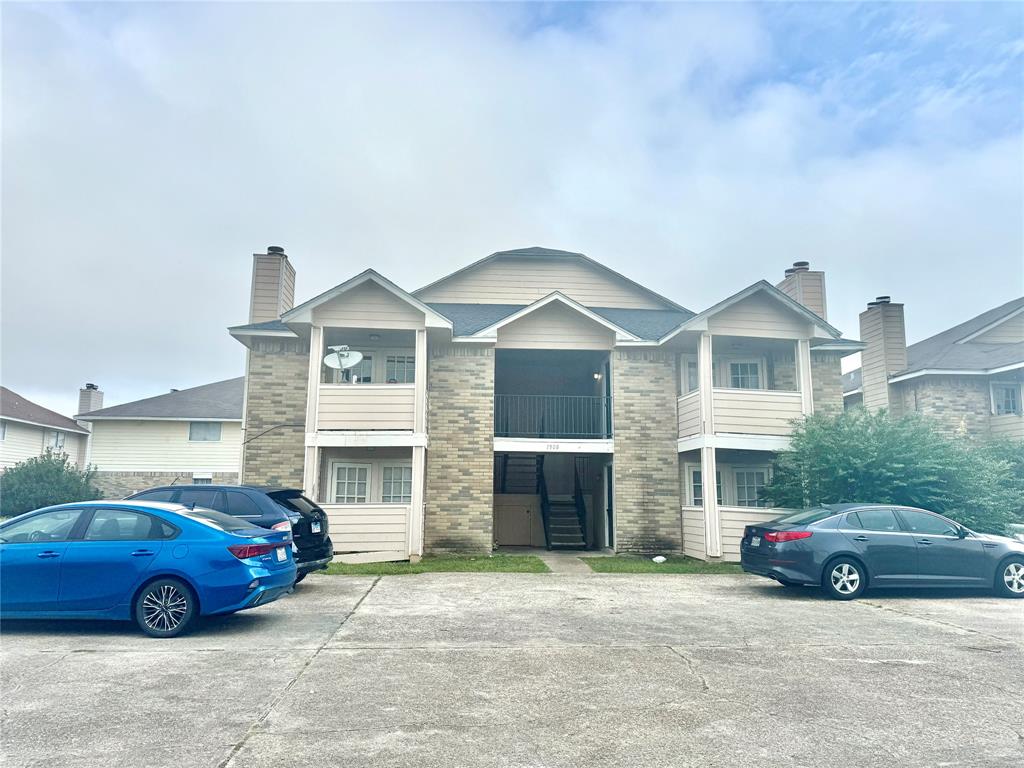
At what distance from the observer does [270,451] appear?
1536 centimetres

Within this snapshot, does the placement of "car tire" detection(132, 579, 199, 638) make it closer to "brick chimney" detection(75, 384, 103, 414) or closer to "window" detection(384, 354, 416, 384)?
Answer: "window" detection(384, 354, 416, 384)

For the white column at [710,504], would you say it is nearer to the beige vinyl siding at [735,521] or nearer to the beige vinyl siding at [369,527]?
the beige vinyl siding at [735,521]

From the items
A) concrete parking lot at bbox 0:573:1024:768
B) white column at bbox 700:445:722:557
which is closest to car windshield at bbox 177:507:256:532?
concrete parking lot at bbox 0:573:1024:768

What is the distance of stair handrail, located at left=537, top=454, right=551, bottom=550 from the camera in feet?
57.4

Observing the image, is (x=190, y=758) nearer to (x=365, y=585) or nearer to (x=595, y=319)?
(x=365, y=585)

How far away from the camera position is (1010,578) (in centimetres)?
970

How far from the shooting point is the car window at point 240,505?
898cm

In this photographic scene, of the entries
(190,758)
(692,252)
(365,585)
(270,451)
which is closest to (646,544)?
(365,585)

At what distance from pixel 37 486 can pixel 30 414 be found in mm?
8025

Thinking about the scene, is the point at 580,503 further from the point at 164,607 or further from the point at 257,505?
the point at 164,607

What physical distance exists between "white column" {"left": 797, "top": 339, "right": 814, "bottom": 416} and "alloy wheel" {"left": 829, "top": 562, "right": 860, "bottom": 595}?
6.09 metres

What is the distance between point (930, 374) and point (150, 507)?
65.6ft

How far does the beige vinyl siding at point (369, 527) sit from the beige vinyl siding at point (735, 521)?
672cm

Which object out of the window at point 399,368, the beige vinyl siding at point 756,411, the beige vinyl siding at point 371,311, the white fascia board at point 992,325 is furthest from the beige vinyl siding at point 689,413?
the white fascia board at point 992,325
